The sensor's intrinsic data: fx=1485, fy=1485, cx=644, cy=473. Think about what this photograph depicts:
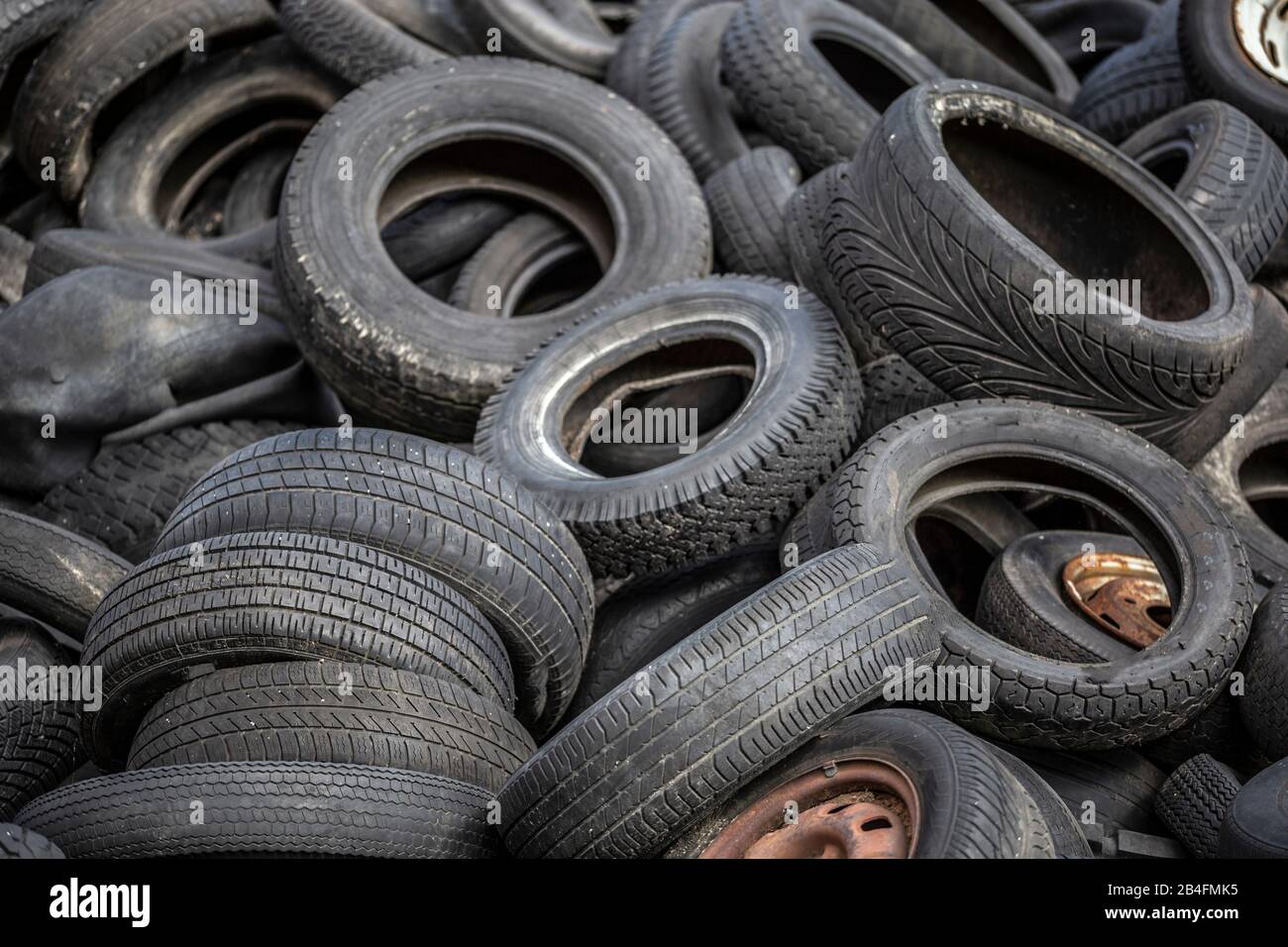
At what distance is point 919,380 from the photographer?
491 cm

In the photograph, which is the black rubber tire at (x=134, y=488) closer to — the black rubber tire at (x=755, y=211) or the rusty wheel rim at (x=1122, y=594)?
the black rubber tire at (x=755, y=211)

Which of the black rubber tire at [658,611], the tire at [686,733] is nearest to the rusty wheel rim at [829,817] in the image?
the tire at [686,733]

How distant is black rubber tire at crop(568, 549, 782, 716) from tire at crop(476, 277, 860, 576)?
0.37 ft

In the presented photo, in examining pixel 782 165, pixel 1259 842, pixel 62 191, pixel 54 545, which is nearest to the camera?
pixel 1259 842

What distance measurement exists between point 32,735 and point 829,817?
86.0 inches

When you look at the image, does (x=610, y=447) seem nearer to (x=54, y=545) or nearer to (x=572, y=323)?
(x=572, y=323)

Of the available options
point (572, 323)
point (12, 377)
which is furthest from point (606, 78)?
point (12, 377)

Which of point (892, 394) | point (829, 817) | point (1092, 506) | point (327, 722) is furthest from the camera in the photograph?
point (892, 394)

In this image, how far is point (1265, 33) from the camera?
6.16 meters

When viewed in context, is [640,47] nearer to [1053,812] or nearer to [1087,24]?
[1087,24]

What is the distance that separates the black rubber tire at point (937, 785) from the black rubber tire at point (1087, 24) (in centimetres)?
528

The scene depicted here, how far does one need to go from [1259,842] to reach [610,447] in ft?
8.62

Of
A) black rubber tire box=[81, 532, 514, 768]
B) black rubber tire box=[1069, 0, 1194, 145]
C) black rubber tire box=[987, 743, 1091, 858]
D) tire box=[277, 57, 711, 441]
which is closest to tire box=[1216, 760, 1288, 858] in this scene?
black rubber tire box=[987, 743, 1091, 858]

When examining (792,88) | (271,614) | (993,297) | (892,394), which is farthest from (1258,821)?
(792,88)
